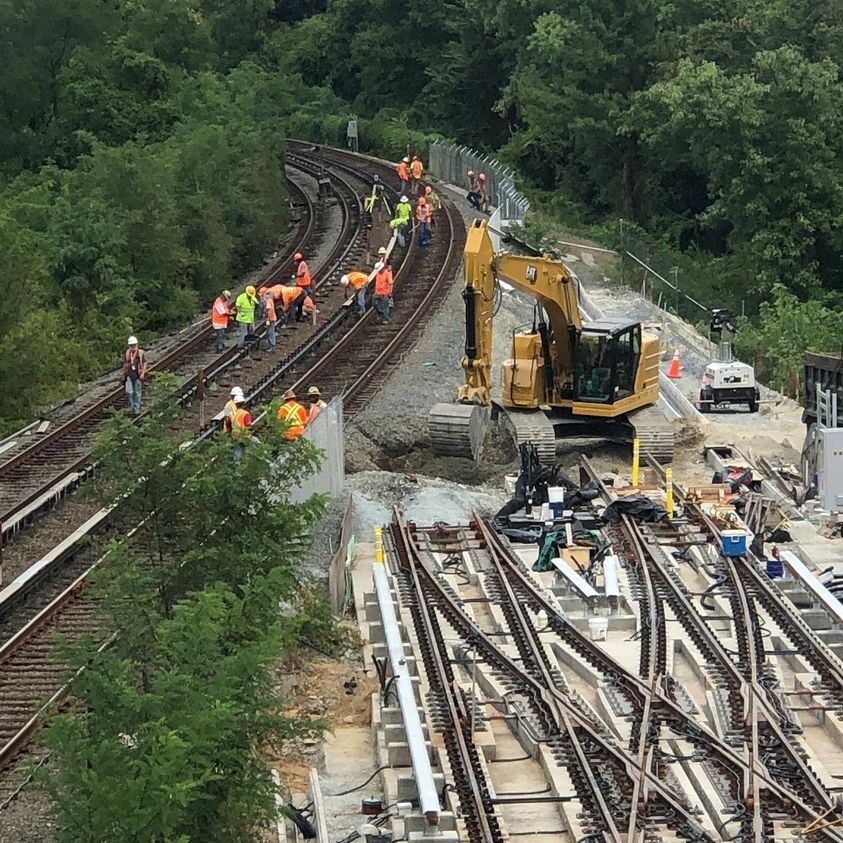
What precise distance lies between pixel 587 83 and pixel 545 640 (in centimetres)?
4492

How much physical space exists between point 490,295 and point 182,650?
16475 millimetres

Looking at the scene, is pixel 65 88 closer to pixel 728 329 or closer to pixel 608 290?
pixel 608 290

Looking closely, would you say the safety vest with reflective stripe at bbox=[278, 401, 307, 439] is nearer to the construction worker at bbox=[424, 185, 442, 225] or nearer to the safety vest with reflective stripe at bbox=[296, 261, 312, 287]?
the safety vest with reflective stripe at bbox=[296, 261, 312, 287]

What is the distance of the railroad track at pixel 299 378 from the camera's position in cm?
1859

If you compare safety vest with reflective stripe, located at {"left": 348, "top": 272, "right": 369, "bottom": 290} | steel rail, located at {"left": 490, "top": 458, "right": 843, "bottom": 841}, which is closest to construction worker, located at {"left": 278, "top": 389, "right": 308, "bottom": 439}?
steel rail, located at {"left": 490, "top": 458, "right": 843, "bottom": 841}

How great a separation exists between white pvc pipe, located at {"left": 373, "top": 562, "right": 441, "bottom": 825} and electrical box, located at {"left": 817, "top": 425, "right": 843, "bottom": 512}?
26.7 ft

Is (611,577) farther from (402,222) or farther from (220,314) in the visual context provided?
(402,222)

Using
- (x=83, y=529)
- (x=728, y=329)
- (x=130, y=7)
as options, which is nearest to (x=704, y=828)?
(x=83, y=529)

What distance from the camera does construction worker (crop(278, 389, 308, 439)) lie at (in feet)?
57.9

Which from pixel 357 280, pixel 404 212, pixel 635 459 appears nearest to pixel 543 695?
pixel 635 459

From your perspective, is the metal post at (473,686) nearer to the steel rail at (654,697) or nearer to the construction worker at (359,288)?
the steel rail at (654,697)

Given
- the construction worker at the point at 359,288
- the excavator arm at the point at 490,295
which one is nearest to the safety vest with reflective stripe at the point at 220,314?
the construction worker at the point at 359,288

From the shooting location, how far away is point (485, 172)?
201 ft

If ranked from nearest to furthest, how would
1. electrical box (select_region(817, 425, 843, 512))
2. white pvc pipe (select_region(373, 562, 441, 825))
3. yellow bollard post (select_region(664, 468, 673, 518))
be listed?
1. white pvc pipe (select_region(373, 562, 441, 825))
2. yellow bollard post (select_region(664, 468, 673, 518))
3. electrical box (select_region(817, 425, 843, 512))
